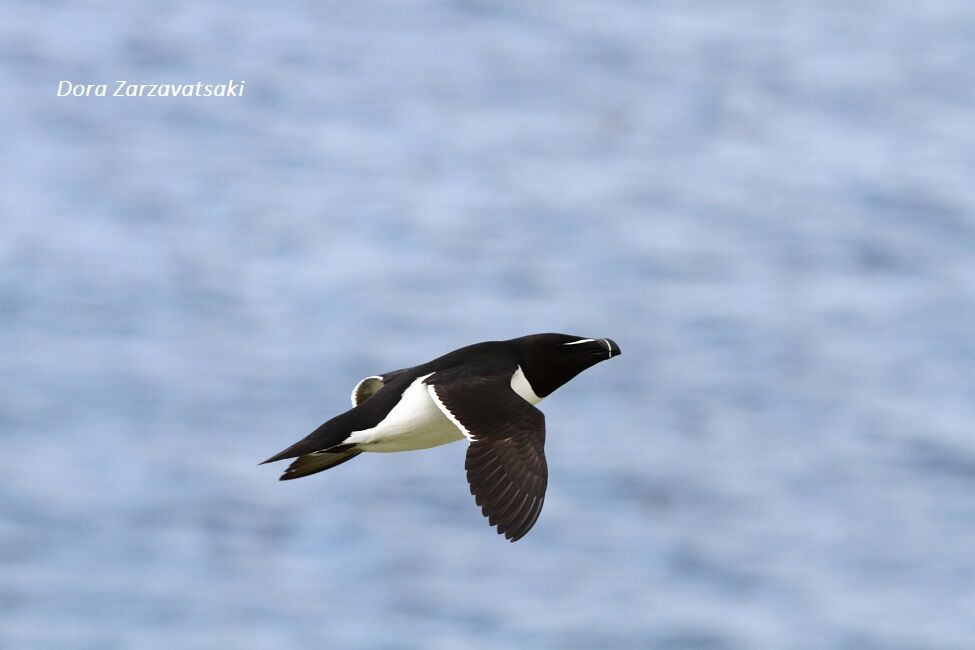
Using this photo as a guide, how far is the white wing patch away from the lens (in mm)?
6835

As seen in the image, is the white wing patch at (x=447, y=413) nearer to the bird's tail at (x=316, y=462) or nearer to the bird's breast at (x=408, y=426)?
the bird's breast at (x=408, y=426)

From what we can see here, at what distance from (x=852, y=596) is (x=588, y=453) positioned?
3403 mm

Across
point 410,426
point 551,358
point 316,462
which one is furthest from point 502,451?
point 316,462

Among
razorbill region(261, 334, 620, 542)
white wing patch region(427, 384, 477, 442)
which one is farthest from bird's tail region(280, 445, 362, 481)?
white wing patch region(427, 384, 477, 442)

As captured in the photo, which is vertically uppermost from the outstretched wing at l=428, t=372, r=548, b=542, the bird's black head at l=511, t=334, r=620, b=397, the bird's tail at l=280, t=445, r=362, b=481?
the bird's black head at l=511, t=334, r=620, b=397

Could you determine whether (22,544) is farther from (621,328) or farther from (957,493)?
(957,493)

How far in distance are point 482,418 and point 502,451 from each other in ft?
0.62

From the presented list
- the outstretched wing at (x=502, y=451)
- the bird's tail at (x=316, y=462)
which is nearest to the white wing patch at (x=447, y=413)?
the outstretched wing at (x=502, y=451)

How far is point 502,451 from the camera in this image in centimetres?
680

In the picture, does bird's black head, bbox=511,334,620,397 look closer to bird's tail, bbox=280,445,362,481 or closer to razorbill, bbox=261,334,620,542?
razorbill, bbox=261,334,620,542

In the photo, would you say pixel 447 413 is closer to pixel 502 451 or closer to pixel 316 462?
pixel 502 451

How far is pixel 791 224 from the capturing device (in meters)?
28.2

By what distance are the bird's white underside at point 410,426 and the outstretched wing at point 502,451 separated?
Answer: 94 millimetres

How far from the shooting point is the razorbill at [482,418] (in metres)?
6.71
